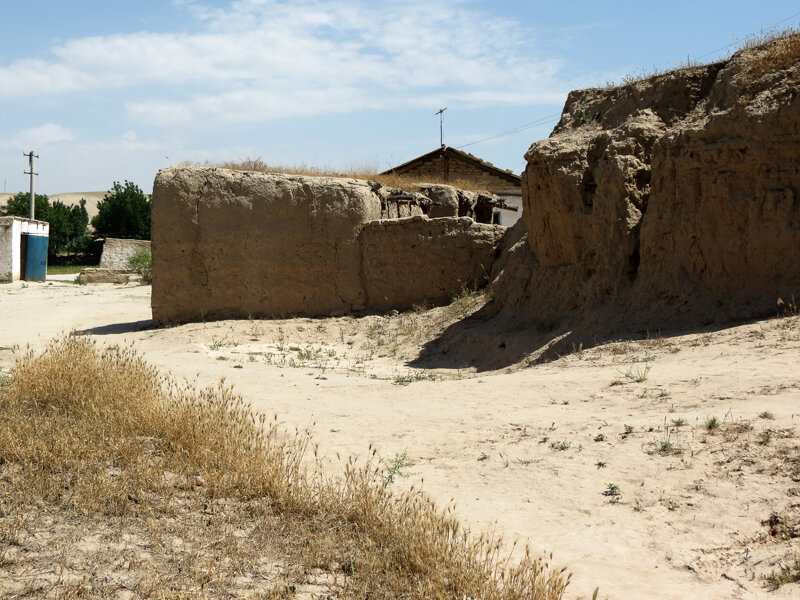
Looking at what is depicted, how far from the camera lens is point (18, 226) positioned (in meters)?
23.0

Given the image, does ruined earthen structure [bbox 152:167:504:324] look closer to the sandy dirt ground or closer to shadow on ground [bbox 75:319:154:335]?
shadow on ground [bbox 75:319:154:335]

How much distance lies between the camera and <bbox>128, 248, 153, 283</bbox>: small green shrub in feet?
69.6

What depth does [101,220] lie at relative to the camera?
37906 millimetres

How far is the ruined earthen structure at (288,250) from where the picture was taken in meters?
11.3

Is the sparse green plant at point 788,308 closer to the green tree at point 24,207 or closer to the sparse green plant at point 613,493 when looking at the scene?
the sparse green plant at point 613,493

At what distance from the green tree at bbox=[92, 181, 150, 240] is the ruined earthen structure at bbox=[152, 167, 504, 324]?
2701cm

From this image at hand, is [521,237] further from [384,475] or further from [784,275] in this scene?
[384,475]

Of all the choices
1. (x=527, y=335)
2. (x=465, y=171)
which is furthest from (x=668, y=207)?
(x=465, y=171)

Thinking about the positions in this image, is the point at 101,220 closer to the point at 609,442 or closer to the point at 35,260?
the point at 35,260

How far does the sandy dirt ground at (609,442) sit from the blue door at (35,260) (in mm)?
16864

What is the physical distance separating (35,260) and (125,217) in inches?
526

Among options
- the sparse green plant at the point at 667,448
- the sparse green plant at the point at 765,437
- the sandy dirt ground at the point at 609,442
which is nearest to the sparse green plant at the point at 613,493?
the sandy dirt ground at the point at 609,442

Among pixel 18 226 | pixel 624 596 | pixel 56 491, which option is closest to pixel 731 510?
pixel 624 596

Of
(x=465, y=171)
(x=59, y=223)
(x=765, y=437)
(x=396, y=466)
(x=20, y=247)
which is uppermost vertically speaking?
(x=465, y=171)
